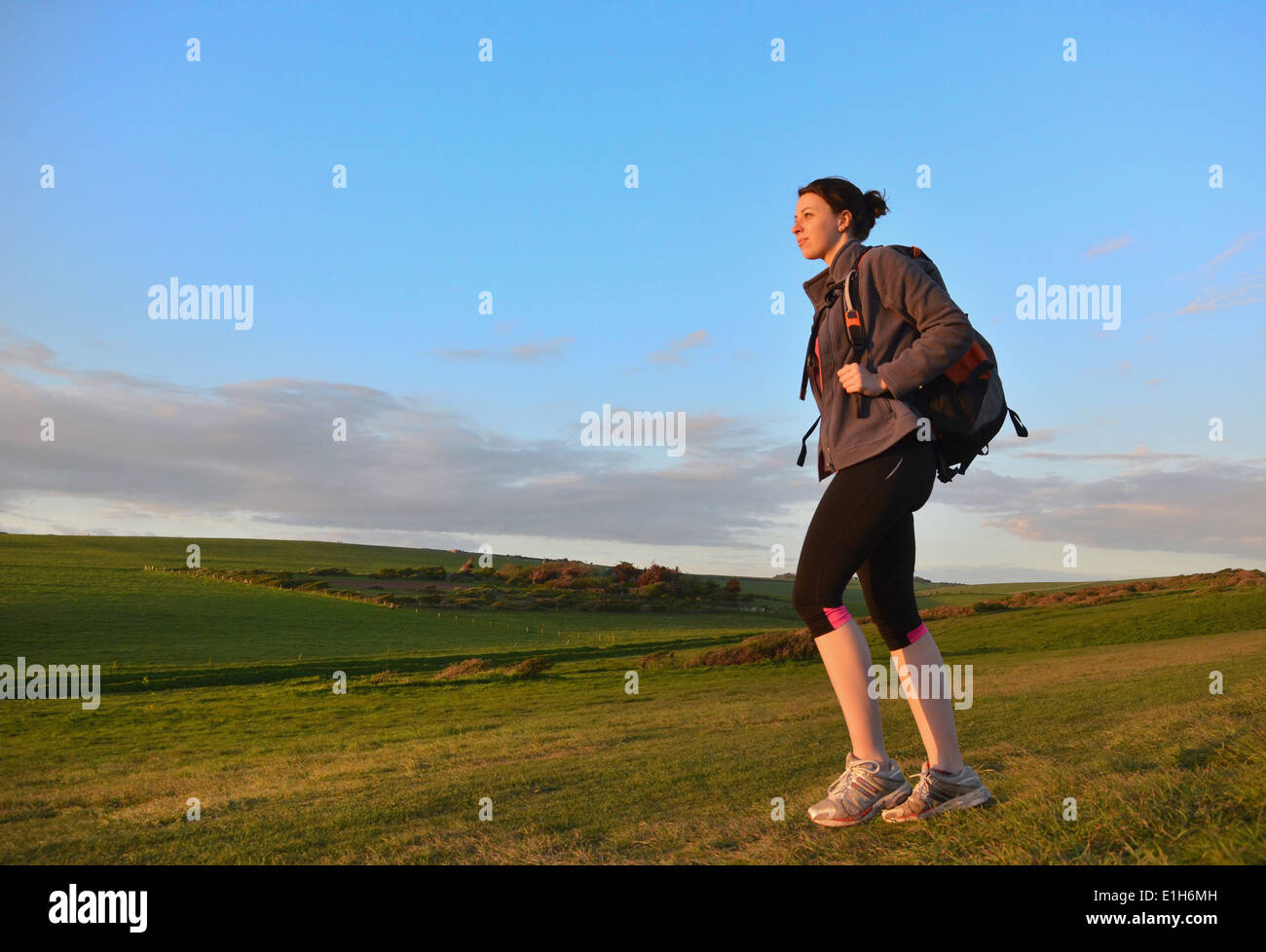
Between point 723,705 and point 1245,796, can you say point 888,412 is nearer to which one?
point 1245,796

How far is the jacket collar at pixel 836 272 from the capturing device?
13.2 feet

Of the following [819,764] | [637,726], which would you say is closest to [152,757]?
[637,726]

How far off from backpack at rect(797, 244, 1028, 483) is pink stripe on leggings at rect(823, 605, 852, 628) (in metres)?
0.71

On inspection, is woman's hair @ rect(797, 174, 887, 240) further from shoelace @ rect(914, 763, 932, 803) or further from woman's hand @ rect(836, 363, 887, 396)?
shoelace @ rect(914, 763, 932, 803)

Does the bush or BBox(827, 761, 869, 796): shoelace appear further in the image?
the bush

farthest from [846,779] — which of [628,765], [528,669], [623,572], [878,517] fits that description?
[623,572]

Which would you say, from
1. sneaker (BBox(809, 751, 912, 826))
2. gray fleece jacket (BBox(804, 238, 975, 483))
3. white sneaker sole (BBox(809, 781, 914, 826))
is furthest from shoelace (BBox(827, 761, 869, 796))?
gray fleece jacket (BBox(804, 238, 975, 483))

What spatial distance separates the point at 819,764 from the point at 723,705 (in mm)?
7190

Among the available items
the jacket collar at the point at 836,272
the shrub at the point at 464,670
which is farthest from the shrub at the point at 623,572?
the jacket collar at the point at 836,272

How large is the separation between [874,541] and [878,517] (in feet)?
0.37

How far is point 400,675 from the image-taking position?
27.4 m

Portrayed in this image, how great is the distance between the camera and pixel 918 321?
3.68 m

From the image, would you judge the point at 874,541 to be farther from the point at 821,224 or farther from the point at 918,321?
the point at 821,224

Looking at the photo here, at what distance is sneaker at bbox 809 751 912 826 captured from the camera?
3740 mm
